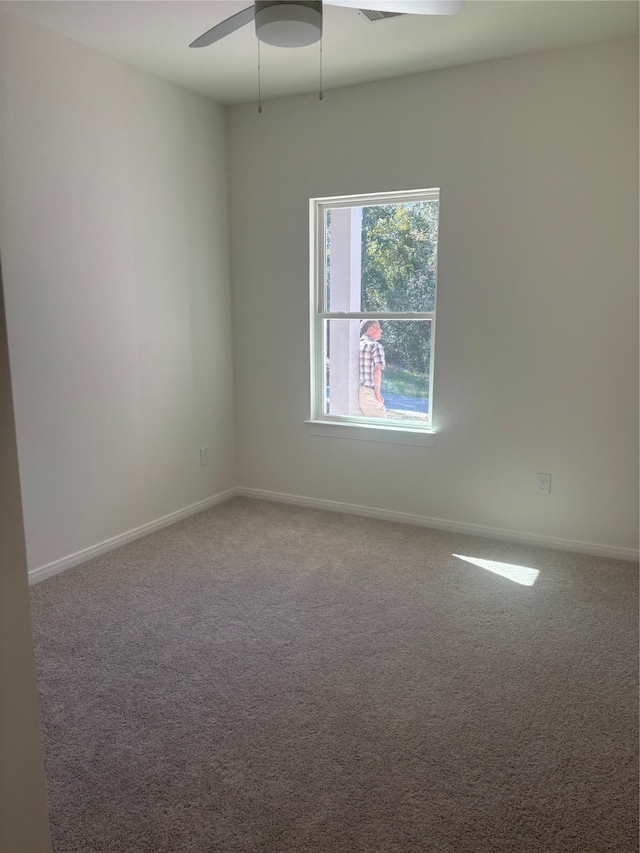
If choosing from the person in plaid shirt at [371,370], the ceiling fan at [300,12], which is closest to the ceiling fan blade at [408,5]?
the ceiling fan at [300,12]

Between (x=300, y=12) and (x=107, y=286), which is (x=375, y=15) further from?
(x=107, y=286)

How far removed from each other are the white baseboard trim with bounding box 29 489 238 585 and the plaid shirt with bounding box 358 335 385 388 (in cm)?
137

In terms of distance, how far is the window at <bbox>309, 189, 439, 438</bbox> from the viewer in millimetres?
3717

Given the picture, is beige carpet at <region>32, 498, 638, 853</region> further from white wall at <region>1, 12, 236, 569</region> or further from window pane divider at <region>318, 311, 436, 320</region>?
window pane divider at <region>318, 311, 436, 320</region>

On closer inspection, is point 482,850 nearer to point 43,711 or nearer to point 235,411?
point 43,711

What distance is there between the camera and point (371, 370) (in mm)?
3975

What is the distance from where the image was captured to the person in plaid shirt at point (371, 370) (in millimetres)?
3912

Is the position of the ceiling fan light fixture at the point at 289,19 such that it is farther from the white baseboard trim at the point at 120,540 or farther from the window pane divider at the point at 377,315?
the white baseboard trim at the point at 120,540

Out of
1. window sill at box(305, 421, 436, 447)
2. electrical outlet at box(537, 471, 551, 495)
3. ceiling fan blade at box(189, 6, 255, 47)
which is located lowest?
electrical outlet at box(537, 471, 551, 495)

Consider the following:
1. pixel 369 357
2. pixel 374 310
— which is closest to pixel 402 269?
pixel 374 310

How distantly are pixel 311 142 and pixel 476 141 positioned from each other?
1.07m

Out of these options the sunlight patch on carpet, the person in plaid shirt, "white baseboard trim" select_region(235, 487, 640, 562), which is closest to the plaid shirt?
the person in plaid shirt

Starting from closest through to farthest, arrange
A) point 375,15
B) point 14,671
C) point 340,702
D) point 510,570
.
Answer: point 14,671, point 340,702, point 375,15, point 510,570

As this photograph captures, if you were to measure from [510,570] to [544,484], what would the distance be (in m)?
0.60
